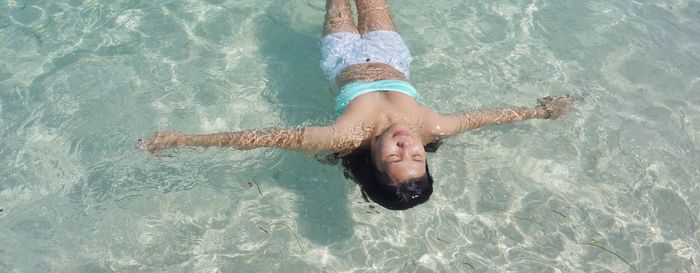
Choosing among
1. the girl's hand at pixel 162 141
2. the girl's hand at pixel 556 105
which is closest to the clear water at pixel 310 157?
the girl's hand at pixel 556 105

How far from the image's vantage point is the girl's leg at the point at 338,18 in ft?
20.7

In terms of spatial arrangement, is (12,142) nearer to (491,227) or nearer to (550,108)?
(491,227)

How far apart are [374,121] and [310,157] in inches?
32.5

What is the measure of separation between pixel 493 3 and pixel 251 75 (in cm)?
362

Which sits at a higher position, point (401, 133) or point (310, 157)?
point (401, 133)

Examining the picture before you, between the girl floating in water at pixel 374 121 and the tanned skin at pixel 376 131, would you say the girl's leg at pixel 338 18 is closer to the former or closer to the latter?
the girl floating in water at pixel 374 121

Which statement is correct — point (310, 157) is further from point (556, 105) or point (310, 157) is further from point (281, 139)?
point (556, 105)

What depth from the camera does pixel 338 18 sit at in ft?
21.0

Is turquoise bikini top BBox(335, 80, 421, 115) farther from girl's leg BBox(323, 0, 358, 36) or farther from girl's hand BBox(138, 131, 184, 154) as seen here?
girl's hand BBox(138, 131, 184, 154)

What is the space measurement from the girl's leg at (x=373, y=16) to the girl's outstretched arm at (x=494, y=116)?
1.55 m

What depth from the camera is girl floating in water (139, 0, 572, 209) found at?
443 cm

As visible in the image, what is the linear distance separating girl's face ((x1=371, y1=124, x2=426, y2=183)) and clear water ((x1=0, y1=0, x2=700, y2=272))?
2.85 feet

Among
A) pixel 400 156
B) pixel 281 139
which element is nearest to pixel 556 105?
pixel 400 156

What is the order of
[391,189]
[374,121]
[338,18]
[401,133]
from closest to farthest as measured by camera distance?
[391,189] < [401,133] < [374,121] < [338,18]
